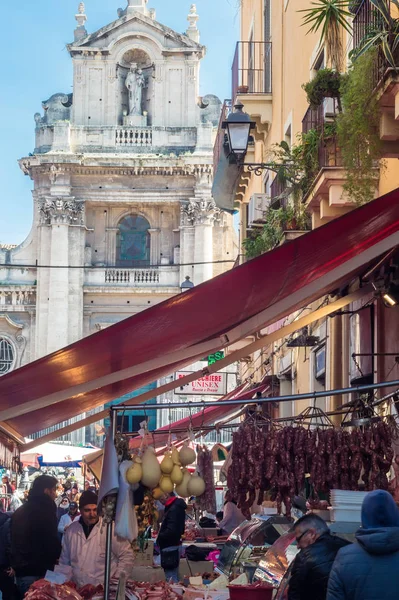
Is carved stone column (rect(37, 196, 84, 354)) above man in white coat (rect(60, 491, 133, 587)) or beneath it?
above

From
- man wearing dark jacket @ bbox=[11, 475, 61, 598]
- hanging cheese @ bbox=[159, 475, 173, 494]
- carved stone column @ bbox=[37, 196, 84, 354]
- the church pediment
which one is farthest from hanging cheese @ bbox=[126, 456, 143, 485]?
the church pediment

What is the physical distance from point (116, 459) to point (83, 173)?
34.2m

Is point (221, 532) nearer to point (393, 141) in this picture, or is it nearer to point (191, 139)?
point (393, 141)

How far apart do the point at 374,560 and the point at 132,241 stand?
1477 inches

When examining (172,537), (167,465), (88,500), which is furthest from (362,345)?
(167,465)

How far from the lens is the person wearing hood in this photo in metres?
5.75

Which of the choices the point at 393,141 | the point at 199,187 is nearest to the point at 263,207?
the point at 393,141

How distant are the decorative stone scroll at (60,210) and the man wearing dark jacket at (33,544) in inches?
1246

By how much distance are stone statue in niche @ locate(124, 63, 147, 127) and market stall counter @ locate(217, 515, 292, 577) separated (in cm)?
3271

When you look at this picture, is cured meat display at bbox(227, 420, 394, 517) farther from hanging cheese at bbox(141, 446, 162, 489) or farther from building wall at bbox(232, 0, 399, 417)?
building wall at bbox(232, 0, 399, 417)

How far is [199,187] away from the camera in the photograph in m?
41.7

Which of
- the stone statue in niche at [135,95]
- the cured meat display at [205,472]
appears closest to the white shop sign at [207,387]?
the cured meat display at [205,472]

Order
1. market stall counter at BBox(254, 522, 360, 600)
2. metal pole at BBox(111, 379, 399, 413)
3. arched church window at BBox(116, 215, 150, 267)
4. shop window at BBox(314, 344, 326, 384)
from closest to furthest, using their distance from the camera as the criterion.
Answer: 1. metal pole at BBox(111, 379, 399, 413)
2. market stall counter at BBox(254, 522, 360, 600)
3. shop window at BBox(314, 344, 326, 384)
4. arched church window at BBox(116, 215, 150, 267)

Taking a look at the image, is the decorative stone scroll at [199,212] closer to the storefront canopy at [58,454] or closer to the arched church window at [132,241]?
the arched church window at [132,241]
